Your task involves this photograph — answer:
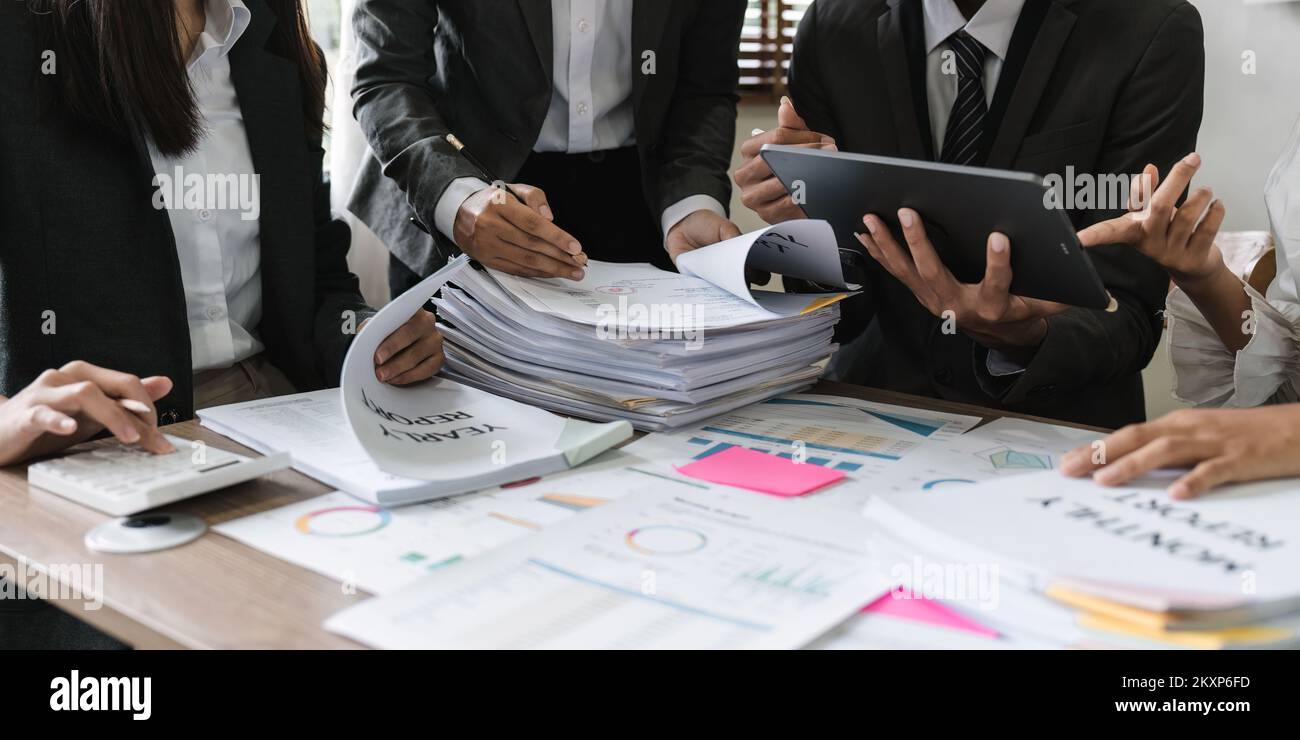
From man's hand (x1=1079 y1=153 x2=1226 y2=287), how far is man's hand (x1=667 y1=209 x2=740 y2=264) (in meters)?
0.52

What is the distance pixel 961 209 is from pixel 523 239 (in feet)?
1.63

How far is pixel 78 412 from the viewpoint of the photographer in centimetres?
89

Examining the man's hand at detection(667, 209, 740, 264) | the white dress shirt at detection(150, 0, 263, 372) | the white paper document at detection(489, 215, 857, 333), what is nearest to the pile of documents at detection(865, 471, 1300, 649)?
the white paper document at detection(489, 215, 857, 333)

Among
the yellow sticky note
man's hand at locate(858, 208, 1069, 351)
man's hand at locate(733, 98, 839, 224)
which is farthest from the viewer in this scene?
man's hand at locate(733, 98, 839, 224)

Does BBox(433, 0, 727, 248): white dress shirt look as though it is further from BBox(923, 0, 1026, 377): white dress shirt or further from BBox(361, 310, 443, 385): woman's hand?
BBox(361, 310, 443, 385): woman's hand

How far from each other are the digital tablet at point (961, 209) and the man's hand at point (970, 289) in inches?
0.6

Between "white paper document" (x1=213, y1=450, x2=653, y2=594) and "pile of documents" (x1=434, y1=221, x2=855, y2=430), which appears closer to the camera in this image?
"white paper document" (x1=213, y1=450, x2=653, y2=594)

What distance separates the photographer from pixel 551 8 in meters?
1.54

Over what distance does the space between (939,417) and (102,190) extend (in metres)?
1.00

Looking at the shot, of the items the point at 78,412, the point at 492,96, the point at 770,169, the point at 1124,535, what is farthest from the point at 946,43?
the point at 78,412

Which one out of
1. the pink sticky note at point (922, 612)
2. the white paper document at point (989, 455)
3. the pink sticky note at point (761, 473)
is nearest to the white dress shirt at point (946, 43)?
the white paper document at point (989, 455)

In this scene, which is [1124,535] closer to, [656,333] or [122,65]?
[656,333]

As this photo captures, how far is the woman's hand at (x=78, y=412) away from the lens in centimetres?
87

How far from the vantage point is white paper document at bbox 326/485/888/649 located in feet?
2.07
